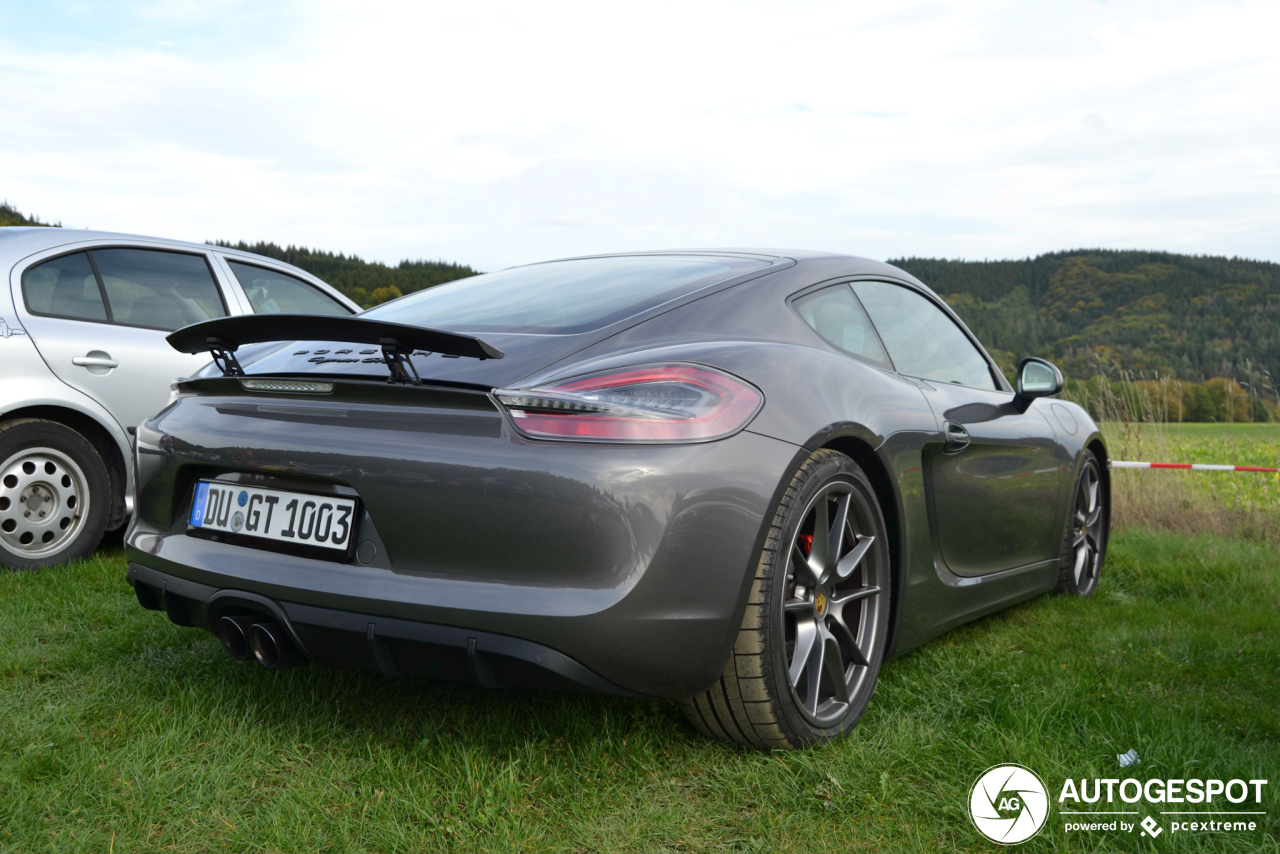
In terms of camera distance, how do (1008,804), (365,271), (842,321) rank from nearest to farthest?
(1008,804), (842,321), (365,271)

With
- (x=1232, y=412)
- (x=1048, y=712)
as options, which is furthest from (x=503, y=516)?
(x=1232, y=412)

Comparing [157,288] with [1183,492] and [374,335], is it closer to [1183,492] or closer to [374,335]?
[374,335]

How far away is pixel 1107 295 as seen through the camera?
66.9 meters

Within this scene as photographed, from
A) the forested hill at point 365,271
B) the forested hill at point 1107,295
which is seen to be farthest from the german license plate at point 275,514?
the forested hill at point 1107,295

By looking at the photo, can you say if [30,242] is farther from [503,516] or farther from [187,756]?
[503,516]

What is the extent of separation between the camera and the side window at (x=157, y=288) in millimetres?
5027

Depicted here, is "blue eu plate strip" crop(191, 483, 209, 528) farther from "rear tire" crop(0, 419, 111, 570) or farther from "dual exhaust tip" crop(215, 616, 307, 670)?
"rear tire" crop(0, 419, 111, 570)

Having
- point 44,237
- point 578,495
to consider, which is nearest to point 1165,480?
point 578,495

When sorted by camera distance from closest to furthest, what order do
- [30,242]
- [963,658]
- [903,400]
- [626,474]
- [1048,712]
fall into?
1. [626,474]
2. [1048,712]
3. [903,400]
4. [963,658]
5. [30,242]

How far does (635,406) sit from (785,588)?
0.65 m

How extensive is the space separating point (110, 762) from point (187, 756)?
17 cm

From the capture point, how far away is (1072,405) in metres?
4.82

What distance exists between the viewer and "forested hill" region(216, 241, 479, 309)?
72.4 ft

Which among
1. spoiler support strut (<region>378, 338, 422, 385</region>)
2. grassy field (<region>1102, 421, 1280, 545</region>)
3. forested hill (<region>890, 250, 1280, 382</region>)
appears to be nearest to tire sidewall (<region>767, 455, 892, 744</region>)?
spoiler support strut (<region>378, 338, 422, 385</region>)
